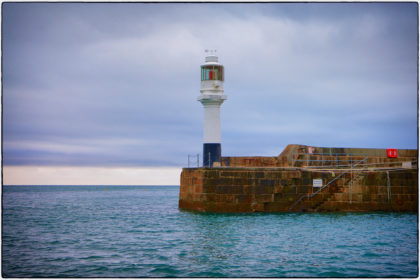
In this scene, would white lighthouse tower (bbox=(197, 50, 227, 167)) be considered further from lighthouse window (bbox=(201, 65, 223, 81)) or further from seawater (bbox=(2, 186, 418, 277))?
seawater (bbox=(2, 186, 418, 277))

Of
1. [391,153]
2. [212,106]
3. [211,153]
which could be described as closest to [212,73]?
[212,106]

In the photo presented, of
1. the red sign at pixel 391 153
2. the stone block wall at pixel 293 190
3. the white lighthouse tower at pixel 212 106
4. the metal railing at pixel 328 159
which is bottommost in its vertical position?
the stone block wall at pixel 293 190

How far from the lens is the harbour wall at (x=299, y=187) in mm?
24469

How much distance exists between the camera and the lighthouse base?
89.1 feet

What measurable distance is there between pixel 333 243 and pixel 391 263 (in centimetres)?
330

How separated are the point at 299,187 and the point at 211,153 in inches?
217

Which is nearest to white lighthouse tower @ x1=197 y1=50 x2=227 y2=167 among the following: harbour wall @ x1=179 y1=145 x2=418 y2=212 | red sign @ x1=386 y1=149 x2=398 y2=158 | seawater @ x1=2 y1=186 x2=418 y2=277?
harbour wall @ x1=179 y1=145 x2=418 y2=212

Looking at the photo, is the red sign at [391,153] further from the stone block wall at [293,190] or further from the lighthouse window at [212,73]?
the lighthouse window at [212,73]

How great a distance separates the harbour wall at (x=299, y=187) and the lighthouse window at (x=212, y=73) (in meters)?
5.70

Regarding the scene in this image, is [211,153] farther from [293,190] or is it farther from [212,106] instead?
[293,190]

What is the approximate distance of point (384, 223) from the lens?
2203 cm

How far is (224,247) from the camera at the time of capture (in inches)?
650

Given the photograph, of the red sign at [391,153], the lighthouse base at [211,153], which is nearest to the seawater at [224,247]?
the lighthouse base at [211,153]

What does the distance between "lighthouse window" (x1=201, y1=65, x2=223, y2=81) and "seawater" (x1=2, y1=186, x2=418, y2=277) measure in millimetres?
8463
